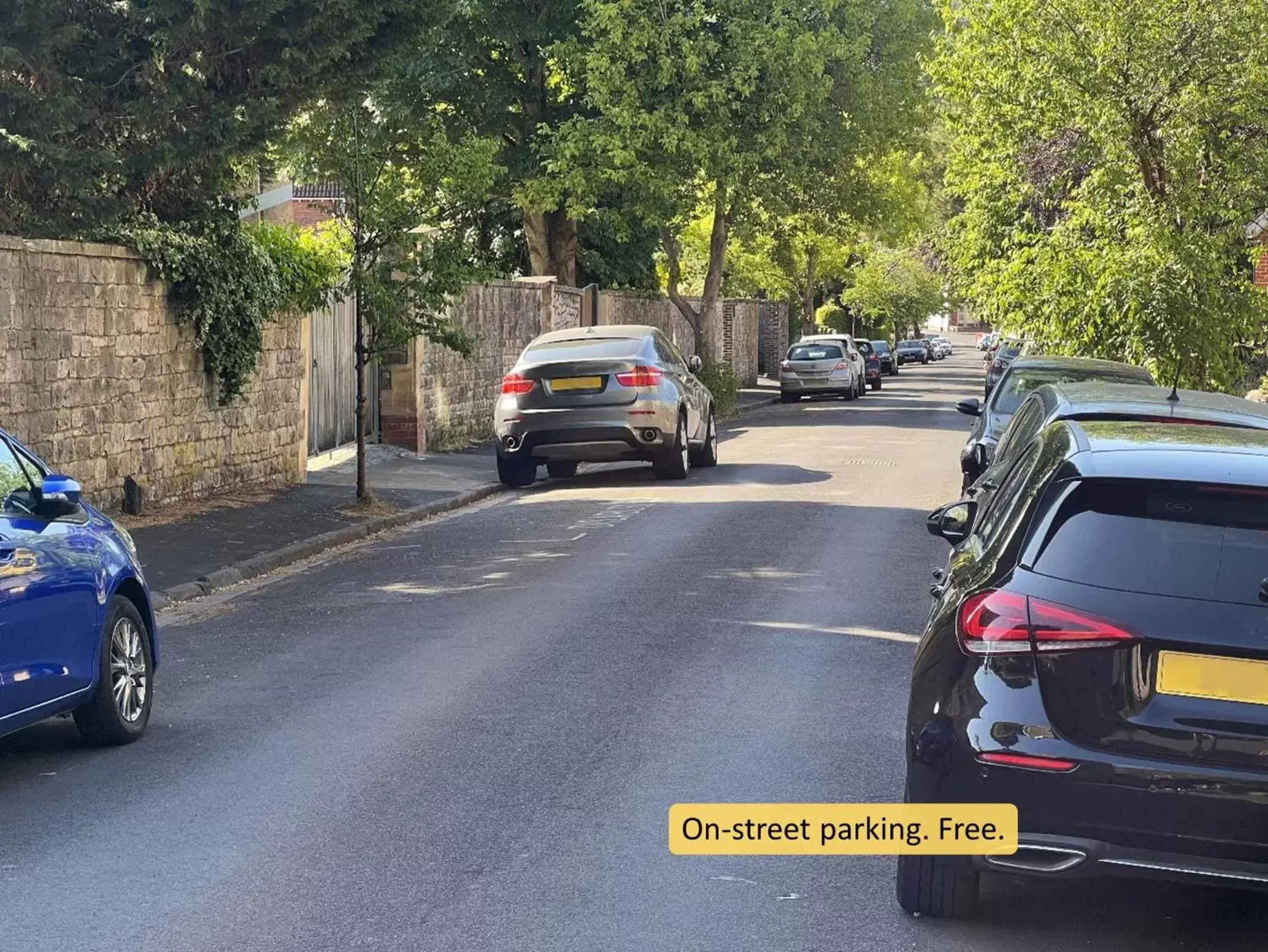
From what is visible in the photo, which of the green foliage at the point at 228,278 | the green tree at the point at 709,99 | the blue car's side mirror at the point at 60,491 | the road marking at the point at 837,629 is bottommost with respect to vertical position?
the road marking at the point at 837,629

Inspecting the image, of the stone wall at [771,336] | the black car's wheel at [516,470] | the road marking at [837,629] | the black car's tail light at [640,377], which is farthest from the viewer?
the stone wall at [771,336]

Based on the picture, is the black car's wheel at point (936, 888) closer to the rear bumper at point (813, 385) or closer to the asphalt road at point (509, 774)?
the asphalt road at point (509, 774)

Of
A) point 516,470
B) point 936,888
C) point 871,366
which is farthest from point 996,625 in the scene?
point 871,366

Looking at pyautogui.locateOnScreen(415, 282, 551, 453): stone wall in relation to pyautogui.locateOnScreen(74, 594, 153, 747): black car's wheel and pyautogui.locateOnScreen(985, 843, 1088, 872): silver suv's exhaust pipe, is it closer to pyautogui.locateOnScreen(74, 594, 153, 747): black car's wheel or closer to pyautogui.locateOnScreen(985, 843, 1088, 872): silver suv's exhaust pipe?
pyautogui.locateOnScreen(74, 594, 153, 747): black car's wheel

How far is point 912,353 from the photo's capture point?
315ft

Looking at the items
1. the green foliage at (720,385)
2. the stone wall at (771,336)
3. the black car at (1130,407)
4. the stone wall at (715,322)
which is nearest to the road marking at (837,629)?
the black car at (1130,407)

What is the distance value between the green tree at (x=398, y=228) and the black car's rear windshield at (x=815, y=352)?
88.2 ft

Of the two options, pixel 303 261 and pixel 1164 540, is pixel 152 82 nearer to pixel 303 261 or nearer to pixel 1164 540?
pixel 303 261

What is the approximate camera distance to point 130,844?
20.2 feet

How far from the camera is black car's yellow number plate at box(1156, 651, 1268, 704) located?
4.79 meters

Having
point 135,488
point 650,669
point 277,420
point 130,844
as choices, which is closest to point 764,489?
point 277,420

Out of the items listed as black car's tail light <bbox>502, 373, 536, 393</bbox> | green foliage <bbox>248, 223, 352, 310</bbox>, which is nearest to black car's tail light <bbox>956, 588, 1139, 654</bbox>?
green foliage <bbox>248, 223, 352, 310</bbox>

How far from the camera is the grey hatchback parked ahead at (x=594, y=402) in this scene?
64.9 feet

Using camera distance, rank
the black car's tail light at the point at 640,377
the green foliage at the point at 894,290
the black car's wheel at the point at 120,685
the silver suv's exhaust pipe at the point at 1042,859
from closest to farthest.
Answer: the silver suv's exhaust pipe at the point at 1042,859, the black car's wheel at the point at 120,685, the black car's tail light at the point at 640,377, the green foliage at the point at 894,290
